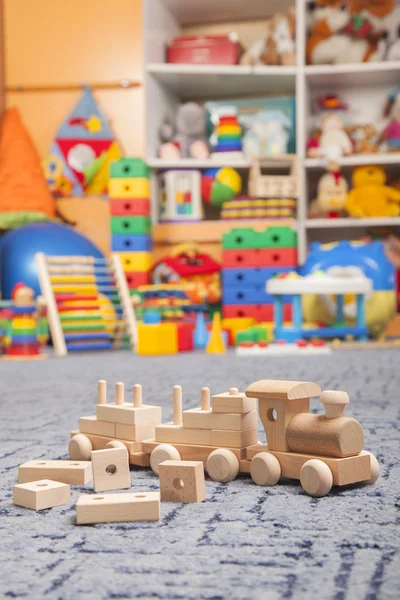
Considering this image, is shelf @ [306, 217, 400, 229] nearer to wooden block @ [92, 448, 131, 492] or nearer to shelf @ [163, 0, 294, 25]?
shelf @ [163, 0, 294, 25]

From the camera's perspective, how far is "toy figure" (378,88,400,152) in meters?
3.96

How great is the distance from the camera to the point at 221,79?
406 cm

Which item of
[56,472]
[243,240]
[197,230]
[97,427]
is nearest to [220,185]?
[197,230]

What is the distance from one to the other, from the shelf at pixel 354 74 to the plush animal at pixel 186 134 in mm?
643

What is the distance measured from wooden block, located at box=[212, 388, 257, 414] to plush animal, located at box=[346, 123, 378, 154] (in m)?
3.44

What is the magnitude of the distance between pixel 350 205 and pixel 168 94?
1.26 meters

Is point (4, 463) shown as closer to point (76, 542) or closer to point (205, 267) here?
point (76, 542)

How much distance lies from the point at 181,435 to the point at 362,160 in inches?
128

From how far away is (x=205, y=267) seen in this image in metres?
3.69

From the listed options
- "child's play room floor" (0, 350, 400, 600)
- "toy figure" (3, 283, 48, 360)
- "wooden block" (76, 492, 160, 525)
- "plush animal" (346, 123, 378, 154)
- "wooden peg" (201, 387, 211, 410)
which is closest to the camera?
"child's play room floor" (0, 350, 400, 600)

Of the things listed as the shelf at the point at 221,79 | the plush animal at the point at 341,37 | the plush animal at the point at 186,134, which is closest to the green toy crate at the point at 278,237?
the plush animal at the point at 186,134

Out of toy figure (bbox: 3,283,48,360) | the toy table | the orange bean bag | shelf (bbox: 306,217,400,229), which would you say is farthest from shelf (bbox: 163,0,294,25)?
toy figure (bbox: 3,283,48,360)

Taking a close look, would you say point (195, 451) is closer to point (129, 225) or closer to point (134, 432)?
point (134, 432)

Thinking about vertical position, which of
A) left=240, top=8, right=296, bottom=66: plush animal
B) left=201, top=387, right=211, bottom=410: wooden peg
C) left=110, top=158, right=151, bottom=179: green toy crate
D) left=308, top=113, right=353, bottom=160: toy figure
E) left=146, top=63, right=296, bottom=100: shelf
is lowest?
left=201, top=387, right=211, bottom=410: wooden peg
